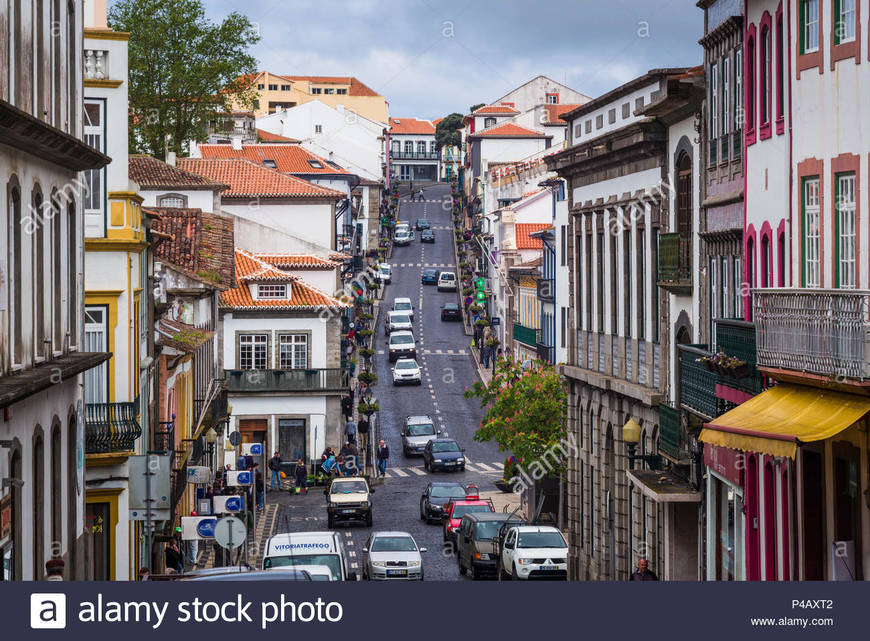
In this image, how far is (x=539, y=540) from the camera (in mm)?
36938

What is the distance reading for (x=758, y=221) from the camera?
87.4 feet

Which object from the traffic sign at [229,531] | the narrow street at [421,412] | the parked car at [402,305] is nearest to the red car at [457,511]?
the narrow street at [421,412]

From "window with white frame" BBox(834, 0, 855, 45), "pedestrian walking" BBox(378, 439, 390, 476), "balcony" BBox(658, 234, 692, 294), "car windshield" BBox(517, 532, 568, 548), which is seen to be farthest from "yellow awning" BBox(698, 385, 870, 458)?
"pedestrian walking" BBox(378, 439, 390, 476)

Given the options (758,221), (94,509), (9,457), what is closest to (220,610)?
(9,457)

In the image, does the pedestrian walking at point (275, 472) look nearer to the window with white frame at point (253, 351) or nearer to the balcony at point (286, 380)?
the balcony at point (286, 380)

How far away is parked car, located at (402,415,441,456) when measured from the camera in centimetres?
6669

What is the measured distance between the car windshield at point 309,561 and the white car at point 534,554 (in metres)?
7.69

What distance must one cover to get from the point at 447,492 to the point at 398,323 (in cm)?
4487

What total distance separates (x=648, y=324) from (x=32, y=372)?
18359mm

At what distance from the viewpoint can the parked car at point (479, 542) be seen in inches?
1539

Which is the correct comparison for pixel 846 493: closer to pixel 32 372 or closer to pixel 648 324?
pixel 32 372

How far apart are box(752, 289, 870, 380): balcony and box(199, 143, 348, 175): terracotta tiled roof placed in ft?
229

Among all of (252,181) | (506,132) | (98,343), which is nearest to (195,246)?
(98,343)

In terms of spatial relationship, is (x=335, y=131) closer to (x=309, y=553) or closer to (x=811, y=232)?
(x=309, y=553)
